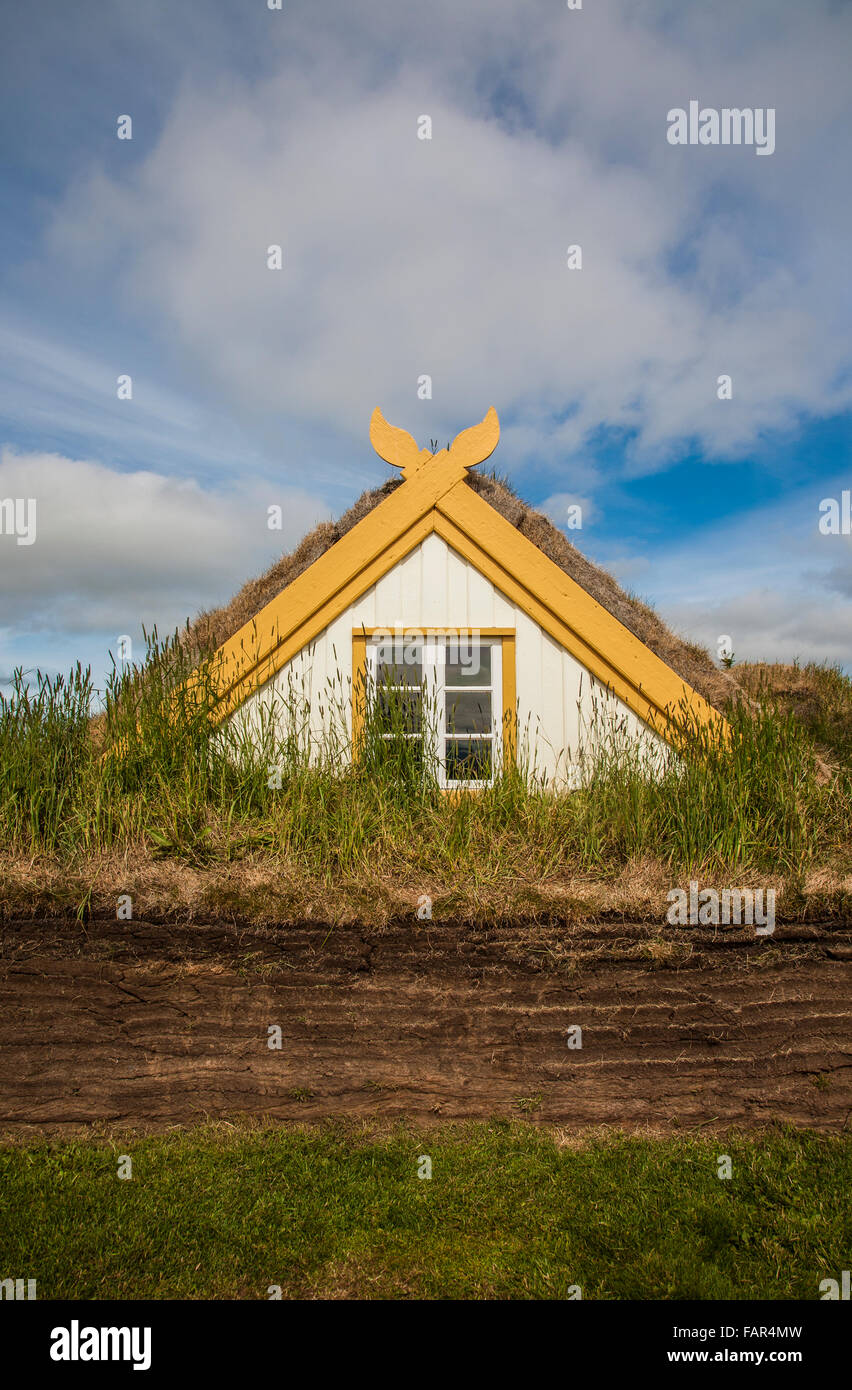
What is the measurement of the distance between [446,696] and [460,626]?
0.63 metres

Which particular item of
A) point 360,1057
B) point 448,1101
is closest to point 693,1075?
point 448,1101

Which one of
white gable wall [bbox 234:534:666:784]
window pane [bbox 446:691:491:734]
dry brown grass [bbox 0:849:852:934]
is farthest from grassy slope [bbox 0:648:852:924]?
window pane [bbox 446:691:491:734]

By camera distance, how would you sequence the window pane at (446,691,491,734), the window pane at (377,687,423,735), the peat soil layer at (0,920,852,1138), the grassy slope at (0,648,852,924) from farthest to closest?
the window pane at (446,691,491,734)
the window pane at (377,687,423,735)
the grassy slope at (0,648,852,924)
the peat soil layer at (0,920,852,1138)

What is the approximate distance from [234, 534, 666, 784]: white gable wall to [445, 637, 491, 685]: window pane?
0.59ft

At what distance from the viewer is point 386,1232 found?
361 centimetres

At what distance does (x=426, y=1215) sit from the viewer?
3719mm

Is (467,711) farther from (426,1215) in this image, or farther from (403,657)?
(426,1215)

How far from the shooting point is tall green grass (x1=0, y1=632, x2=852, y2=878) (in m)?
5.48

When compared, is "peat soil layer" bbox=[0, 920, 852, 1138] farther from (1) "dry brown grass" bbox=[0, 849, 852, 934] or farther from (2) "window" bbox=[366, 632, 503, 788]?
(2) "window" bbox=[366, 632, 503, 788]

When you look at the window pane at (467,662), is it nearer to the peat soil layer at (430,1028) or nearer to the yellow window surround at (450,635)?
the yellow window surround at (450,635)

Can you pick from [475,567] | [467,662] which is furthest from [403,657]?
[475,567]

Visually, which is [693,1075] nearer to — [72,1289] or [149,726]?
[72,1289]

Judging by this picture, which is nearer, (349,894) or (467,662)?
(349,894)

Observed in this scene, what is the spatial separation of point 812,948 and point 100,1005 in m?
4.34
